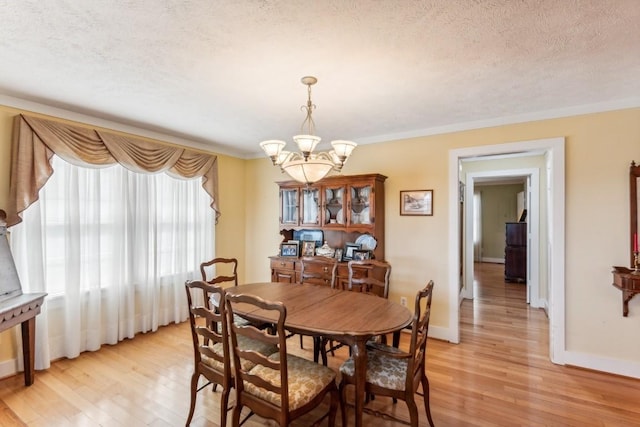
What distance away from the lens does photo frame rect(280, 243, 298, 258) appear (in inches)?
174

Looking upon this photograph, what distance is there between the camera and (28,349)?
2598mm

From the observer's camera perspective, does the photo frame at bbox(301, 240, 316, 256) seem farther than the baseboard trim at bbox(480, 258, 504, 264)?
No

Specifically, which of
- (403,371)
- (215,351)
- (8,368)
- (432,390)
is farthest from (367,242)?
(8,368)

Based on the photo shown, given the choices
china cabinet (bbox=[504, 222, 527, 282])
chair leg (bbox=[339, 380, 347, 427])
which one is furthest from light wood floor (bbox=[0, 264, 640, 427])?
china cabinet (bbox=[504, 222, 527, 282])

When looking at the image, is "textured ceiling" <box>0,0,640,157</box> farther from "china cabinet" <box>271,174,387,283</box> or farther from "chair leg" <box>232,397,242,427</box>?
"chair leg" <box>232,397,242,427</box>

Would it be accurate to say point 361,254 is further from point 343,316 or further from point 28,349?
point 28,349

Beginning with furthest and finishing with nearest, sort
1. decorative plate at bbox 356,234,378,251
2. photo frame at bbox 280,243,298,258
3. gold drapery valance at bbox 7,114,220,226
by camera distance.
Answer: photo frame at bbox 280,243,298,258 → decorative plate at bbox 356,234,378,251 → gold drapery valance at bbox 7,114,220,226

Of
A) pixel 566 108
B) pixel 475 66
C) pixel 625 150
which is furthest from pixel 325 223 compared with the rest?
pixel 625 150

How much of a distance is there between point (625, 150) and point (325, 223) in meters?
3.06

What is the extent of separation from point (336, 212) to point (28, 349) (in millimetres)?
3275

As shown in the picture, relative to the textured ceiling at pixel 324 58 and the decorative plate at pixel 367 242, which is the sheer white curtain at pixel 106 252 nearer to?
the textured ceiling at pixel 324 58

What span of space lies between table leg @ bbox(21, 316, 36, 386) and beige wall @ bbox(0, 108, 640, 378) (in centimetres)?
34

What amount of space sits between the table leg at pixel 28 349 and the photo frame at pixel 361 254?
3177 millimetres

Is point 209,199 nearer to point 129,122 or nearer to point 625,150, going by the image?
point 129,122
